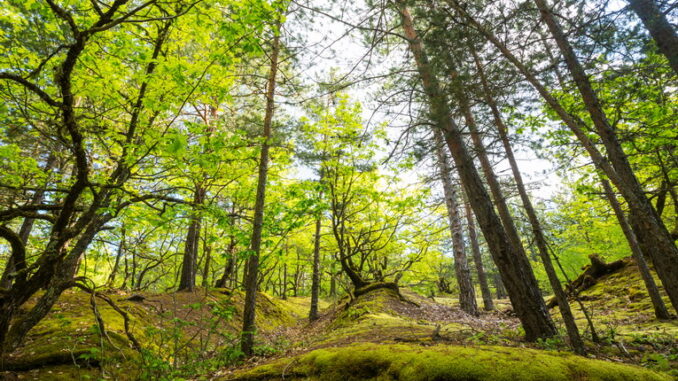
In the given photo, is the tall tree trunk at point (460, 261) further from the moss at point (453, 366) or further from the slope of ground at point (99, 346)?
the moss at point (453, 366)

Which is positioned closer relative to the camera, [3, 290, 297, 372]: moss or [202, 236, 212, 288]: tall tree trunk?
[3, 290, 297, 372]: moss

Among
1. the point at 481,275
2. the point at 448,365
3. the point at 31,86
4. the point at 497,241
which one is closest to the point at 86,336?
the point at 31,86

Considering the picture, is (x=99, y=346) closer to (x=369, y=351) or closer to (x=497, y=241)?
(x=369, y=351)

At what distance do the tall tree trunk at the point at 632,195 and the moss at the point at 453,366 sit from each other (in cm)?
223

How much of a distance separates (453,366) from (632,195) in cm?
328

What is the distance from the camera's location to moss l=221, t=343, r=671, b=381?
2.49 m

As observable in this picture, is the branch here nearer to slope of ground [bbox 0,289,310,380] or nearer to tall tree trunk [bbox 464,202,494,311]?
slope of ground [bbox 0,289,310,380]

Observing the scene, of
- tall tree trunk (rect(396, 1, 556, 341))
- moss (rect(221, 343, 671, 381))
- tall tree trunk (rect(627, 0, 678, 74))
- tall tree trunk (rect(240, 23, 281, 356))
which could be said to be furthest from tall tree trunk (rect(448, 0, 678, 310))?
tall tree trunk (rect(240, 23, 281, 356))

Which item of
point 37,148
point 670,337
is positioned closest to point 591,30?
point 670,337

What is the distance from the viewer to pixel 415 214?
1151cm

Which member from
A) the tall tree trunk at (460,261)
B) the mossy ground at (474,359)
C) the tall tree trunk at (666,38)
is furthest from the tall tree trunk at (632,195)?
the tall tree trunk at (460,261)

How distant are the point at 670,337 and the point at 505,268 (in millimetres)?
2672

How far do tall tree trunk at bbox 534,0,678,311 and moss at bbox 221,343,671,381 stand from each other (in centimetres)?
223

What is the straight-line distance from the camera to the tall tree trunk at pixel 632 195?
154 inches
